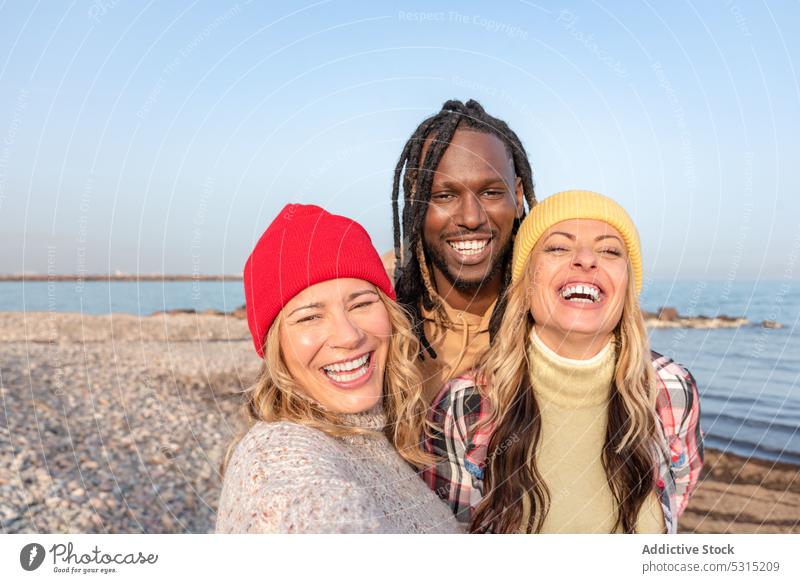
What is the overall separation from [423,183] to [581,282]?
1266 millimetres

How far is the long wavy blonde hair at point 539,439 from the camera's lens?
111 inches

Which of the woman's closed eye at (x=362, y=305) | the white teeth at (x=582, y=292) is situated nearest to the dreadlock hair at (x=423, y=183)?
the white teeth at (x=582, y=292)

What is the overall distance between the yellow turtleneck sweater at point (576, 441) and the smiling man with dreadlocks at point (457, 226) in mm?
675

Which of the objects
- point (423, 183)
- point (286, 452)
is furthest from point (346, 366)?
point (423, 183)

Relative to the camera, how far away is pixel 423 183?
365 centimetres

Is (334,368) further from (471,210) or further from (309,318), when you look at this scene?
(471,210)

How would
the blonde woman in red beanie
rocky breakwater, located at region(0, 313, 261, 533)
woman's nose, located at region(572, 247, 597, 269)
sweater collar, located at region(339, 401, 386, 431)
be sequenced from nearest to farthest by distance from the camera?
the blonde woman in red beanie → sweater collar, located at region(339, 401, 386, 431) → woman's nose, located at region(572, 247, 597, 269) → rocky breakwater, located at region(0, 313, 261, 533)

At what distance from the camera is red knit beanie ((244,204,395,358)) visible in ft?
7.66

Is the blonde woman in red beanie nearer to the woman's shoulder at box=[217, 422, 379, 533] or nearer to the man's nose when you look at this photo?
the woman's shoulder at box=[217, 422, 379, 533]

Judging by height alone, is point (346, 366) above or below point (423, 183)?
below

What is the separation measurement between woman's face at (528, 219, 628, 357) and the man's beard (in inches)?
27.6

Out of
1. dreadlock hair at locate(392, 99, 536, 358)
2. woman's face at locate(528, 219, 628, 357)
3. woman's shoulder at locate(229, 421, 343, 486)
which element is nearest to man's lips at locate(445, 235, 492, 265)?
dreadlock hair at locate(392, 99, 536, 358)

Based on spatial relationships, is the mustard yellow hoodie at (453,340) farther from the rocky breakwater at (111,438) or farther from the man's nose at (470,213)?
the rocky breakwater at (111,438)
